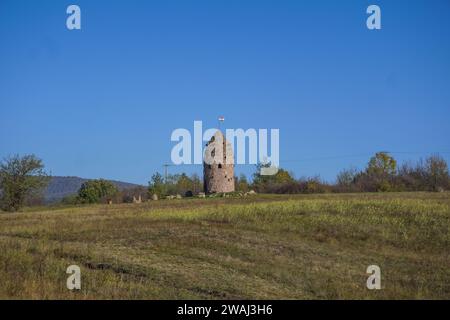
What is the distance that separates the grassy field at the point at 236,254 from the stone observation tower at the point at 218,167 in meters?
26.2

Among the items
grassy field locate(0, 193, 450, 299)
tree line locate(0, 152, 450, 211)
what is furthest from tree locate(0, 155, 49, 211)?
grassy field locate(0, 193, 450, 299)

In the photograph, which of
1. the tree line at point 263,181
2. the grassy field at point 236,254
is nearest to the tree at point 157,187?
the tree line at point 263,181

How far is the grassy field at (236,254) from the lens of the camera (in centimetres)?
1552

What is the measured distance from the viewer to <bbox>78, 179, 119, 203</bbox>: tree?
8869 cm

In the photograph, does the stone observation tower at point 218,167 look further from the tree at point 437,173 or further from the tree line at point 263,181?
the tree at point 437,173

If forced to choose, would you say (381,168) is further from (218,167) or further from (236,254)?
(236,254)

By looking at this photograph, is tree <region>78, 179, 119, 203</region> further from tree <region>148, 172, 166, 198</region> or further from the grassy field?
the grassy field

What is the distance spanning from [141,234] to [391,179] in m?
67.8

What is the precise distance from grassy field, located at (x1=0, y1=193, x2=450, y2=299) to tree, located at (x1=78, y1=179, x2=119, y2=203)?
5606cm

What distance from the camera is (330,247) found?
2367 centimetres

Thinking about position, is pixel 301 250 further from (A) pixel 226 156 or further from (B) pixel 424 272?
(A) pixel 226 156

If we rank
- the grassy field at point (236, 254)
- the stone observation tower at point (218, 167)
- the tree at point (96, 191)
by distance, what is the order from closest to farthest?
the grassy field at point (236, 254) → the stone observation tower at point (218, 167) → the tree at point (96, 191)

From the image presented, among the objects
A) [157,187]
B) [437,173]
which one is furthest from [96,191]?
[437,173]
